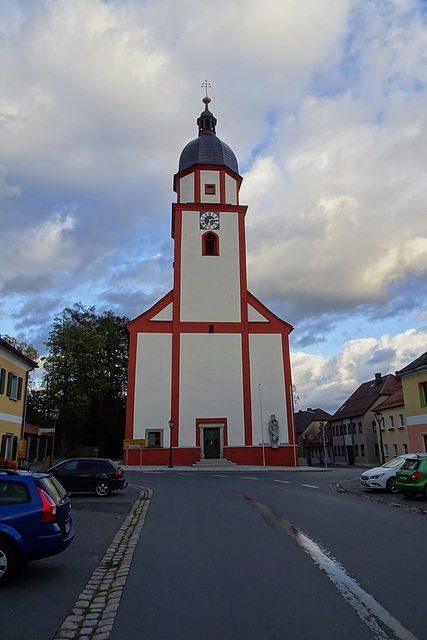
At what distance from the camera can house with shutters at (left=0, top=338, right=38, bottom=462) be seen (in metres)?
23.8

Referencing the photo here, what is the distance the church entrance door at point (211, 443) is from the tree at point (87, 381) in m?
13.1

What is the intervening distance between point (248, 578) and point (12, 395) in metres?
21.8

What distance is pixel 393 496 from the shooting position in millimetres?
17219

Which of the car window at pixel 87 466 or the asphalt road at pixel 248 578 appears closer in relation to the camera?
the asphalt road at pixel 248 578

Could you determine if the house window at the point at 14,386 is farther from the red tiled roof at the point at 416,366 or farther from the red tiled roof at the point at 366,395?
the red tiled roof at the point at 366,395

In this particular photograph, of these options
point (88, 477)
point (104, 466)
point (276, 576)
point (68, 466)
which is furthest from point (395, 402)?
point (276, 576)

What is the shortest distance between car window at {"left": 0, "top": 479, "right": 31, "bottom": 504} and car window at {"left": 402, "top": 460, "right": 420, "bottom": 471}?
13.2 m

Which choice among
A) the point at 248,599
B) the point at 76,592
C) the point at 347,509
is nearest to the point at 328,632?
the point at 248,599

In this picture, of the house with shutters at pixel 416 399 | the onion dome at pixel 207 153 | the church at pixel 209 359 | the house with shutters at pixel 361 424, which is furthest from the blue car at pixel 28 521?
the house with shutters at pixel 361 424

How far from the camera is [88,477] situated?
55.0ft

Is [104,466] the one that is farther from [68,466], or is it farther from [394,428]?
[394,428]

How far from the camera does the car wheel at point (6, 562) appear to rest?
6148 mm

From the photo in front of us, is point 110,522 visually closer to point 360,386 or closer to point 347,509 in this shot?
point 347,509

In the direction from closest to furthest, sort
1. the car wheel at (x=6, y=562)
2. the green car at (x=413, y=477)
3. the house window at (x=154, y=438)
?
the car wheel at (x=6, y=562) < the green car at (x=413, y=477) < the house window at (x=154, y=438)
